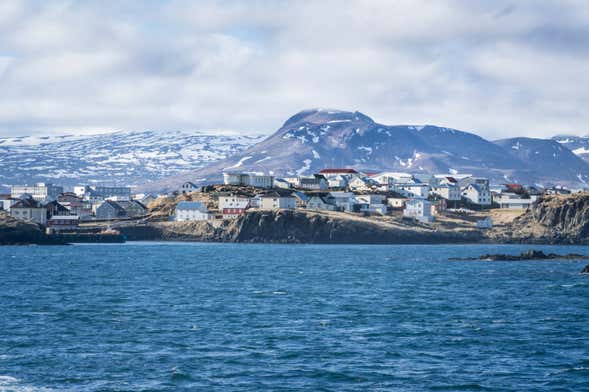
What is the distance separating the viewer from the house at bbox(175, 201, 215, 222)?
193500mm

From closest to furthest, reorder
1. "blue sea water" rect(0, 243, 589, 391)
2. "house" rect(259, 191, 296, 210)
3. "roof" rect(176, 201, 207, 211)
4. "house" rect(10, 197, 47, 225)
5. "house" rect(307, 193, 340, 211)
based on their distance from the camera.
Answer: "blue sea water" rect(0, 243, 589, 391), "house" rect(259, 191, 296, 210), "house" rect(10, 197, 47, 225), "roof" rect(176, 201, 207, 211), "house" rect(307, 193, 340, 211)

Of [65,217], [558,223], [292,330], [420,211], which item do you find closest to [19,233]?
[65,217]

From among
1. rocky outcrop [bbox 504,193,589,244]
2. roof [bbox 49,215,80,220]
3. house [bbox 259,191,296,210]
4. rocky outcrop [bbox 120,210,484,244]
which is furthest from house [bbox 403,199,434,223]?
roof [bbox 49,215,80,220]

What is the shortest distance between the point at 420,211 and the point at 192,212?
1901 inches

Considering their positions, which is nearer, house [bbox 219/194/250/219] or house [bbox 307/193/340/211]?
house [bbox 219/194/250/219]

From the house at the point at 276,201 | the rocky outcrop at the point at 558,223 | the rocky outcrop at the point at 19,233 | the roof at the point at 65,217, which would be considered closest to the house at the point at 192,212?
the house at the point at 276,201

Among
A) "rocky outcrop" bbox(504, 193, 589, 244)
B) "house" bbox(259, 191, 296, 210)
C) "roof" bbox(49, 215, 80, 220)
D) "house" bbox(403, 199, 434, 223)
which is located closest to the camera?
"rocky outcrop" bbox(504, 193, 589, 244)

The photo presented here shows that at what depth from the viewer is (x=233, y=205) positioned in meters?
196

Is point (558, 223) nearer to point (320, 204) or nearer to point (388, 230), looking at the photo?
point (388, 230)

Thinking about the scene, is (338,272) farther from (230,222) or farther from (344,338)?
(230,222)

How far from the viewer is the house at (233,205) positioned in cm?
19476

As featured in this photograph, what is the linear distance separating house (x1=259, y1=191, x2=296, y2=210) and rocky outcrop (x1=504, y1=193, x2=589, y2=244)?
44.6m

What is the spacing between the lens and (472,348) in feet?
158

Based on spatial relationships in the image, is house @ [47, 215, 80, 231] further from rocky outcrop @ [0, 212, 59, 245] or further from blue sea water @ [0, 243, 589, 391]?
blue sea water @ [0, 243, 589, 391]
